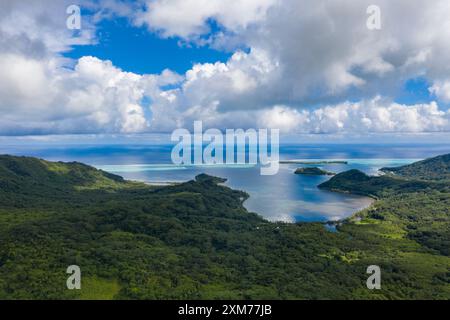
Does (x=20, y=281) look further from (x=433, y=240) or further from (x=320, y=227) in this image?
(x=433, y=240)

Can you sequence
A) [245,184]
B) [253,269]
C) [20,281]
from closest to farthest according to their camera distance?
[20,281] < [253,269] < [245,184]

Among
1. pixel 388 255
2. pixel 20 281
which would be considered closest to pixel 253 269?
pixel 388 255

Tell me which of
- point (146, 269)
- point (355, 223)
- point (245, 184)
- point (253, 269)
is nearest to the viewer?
point (146, 269)
